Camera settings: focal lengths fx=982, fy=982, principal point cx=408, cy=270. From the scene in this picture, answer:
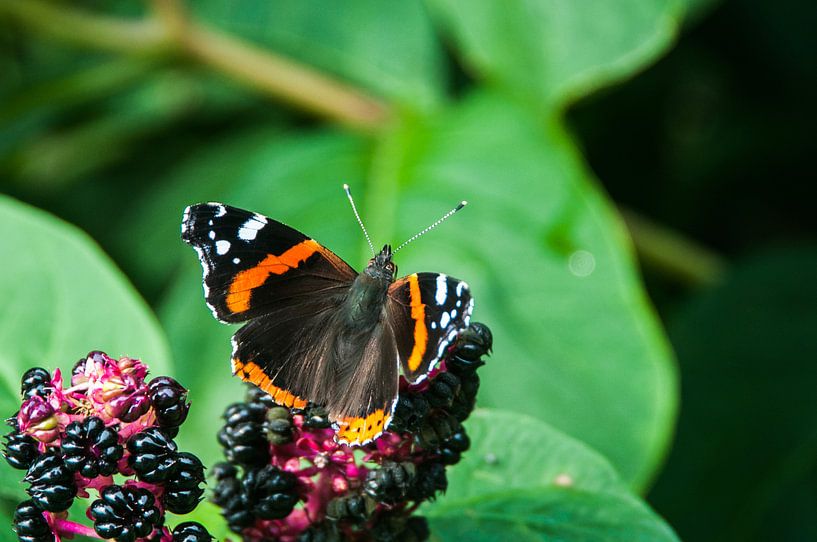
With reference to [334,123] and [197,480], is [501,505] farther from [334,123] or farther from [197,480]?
[334,123]

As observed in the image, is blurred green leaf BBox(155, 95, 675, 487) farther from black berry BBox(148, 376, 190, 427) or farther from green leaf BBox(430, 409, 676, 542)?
black berry BBox(148, 376, 190, 427)

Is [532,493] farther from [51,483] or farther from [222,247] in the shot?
[51,483]

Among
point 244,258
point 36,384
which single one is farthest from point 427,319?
point 36,384

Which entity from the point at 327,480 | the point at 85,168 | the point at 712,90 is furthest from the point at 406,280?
the point at 712,90

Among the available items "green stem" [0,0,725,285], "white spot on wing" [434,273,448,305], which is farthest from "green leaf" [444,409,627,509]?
"green stem" [0,0,725,285]

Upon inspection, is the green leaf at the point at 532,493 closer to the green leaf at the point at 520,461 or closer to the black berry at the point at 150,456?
the green leaf at the point at 520,461
